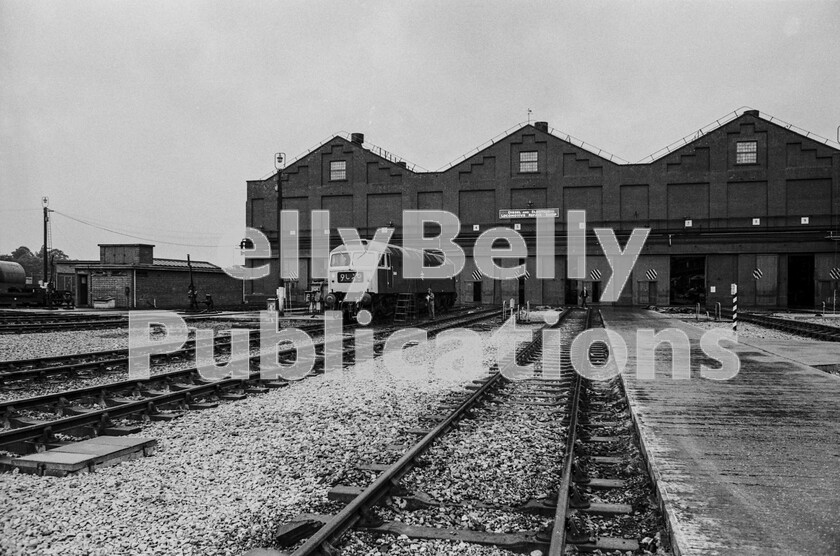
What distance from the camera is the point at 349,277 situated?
2295cm

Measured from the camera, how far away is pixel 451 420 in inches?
295

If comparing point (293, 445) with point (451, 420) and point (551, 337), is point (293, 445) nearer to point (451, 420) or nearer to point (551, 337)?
point (451, 420)

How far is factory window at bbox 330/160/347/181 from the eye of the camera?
50844 mm

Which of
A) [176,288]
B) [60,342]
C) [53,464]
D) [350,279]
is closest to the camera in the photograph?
[53,464]

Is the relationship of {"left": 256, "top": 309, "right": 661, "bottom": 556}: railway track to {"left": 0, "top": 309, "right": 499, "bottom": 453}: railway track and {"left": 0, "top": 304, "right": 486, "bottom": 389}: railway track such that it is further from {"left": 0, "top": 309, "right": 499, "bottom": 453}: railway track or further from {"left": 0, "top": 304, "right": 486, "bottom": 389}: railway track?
{"left": 0, "top": 304, "right": 486, "bottom": 389}: railway track

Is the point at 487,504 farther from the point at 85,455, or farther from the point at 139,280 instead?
the point at 139,280

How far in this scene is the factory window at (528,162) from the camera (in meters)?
47.5

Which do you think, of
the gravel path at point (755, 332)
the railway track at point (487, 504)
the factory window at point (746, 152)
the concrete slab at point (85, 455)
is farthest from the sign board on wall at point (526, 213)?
the concrete slab at point (85, 455)

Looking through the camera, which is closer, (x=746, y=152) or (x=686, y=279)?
(x=746, y=152)

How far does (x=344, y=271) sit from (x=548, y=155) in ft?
93.9

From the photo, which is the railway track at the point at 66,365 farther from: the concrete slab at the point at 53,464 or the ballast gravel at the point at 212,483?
the concrete slab at the point at 53,464

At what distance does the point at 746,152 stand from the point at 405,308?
107ft

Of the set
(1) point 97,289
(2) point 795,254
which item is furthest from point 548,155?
(1) point 97,289

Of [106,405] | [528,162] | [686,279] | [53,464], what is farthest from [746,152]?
[53,464]
